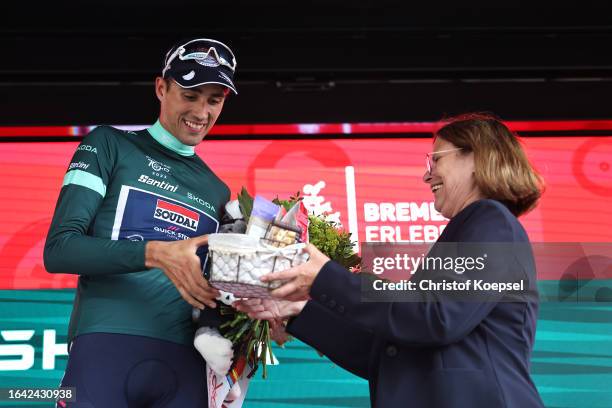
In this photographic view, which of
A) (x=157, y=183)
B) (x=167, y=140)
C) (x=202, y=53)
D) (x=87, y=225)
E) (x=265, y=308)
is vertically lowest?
(x=265, y=308)

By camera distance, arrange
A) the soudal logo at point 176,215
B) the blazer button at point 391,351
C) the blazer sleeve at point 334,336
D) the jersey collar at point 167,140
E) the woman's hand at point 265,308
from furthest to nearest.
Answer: the jersey collar at point 167,140 → the soudal logo at point 176,215 → the woman's hand at point 265,308 → the blazer sleeve at point 334,336 → the blazer button at point 391,351

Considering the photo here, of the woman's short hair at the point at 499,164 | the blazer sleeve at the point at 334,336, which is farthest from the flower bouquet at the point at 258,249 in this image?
the woman's short hair at the point at 499,164

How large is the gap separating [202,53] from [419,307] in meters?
1.03

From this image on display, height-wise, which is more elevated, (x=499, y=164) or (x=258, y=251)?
(x=499, y=164)

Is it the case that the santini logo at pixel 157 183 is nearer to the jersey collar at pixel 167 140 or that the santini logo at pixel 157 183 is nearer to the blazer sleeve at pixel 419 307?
the jersey collar at pixel 167 140

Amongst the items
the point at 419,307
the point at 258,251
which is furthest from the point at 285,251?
the point at 419,307

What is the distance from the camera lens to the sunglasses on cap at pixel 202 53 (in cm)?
233

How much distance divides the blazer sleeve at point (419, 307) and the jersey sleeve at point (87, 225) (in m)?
0.52

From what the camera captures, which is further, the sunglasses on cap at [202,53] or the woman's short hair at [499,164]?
the sunglasses on cap at [202,53]

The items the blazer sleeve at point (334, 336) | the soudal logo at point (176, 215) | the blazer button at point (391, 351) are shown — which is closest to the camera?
the blazer button at point (391, 351)

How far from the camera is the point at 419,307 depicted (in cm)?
171

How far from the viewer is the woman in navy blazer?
66.6 inches

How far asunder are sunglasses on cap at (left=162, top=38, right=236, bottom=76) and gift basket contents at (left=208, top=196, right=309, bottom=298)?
0.63 metres

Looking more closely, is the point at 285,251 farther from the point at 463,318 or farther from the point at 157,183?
the point at 157,183
